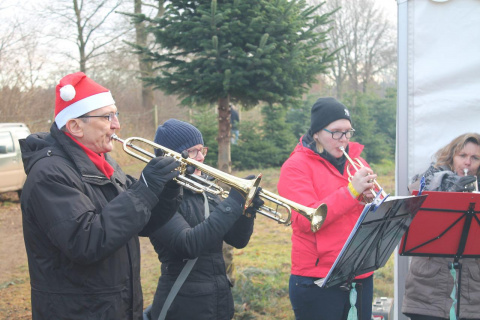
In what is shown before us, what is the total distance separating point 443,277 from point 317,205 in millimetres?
1137

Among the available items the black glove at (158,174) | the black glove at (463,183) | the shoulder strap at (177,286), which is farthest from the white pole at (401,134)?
the black glove at (158,174)

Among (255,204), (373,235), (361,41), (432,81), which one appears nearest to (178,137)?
(255,204)

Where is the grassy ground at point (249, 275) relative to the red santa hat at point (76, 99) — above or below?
below

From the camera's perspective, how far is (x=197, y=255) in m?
2.85

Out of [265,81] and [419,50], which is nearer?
[419,50]

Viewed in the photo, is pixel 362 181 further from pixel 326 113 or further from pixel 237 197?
pixel 237 197

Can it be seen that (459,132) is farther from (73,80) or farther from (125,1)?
(125,1)

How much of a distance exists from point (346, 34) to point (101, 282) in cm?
2181

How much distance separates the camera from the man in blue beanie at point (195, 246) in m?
2.82

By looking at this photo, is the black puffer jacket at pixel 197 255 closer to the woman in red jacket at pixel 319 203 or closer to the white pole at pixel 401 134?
the woman in red jacket at pixel 319 203

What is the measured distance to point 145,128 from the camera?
18.3m

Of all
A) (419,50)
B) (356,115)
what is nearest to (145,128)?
(356,115)

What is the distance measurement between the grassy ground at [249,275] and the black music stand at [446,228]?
228 centimetres

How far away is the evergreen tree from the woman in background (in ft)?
7.05
